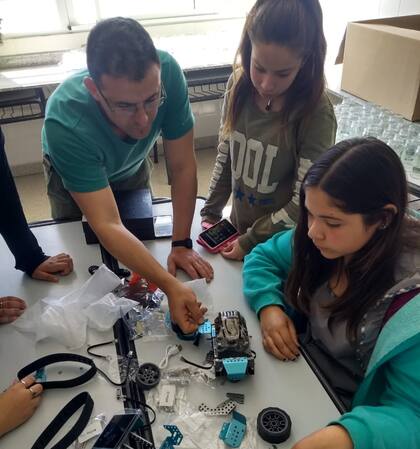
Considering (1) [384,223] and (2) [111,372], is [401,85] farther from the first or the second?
(2) [111,372]

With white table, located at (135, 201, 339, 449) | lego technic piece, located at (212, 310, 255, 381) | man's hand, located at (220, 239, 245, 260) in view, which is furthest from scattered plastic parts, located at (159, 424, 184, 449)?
man's hand, located at (220, 239, 245, 260)

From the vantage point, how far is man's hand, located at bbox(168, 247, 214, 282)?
3.89 ft

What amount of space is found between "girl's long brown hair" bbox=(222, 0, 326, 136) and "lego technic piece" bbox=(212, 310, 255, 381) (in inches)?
25.2

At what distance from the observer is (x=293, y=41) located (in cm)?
106

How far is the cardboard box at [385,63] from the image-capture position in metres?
1.67

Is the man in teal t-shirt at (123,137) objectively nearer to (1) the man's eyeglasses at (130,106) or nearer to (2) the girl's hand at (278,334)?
(1) the man's eyeglasses at (130,106)

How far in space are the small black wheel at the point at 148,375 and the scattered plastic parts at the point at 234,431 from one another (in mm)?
171

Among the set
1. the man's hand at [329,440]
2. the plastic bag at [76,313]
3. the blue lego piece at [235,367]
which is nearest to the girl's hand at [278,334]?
the blue lego piece at [235,367]

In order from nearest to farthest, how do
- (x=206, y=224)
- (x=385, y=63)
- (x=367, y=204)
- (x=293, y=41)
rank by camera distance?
(x=367, y=204) < (x=293, y=41) < (x=206, y=224) < (x=385, y=63)

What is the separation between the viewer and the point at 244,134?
1.36m

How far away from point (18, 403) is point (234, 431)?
0.42 meters

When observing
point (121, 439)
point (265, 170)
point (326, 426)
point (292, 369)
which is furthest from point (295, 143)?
point (121, 439)

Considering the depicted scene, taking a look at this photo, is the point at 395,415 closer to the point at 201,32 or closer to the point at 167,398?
the point at 167,398

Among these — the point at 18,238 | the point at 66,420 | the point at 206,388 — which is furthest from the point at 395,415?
the point at 18,238
